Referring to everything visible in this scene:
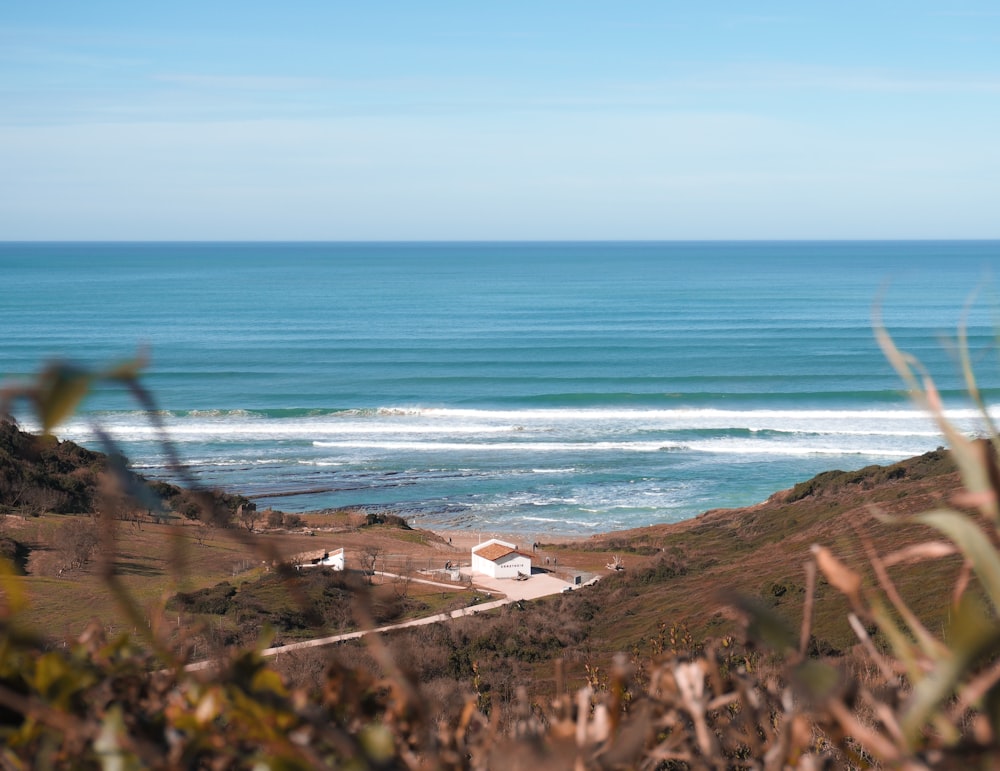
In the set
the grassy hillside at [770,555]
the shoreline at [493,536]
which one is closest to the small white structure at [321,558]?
the grassy hillside at [770,555]

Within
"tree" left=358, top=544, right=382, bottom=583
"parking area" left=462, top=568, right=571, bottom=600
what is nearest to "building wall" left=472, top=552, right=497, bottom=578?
"parking area" left=462, top=568, right=571, bottom=600

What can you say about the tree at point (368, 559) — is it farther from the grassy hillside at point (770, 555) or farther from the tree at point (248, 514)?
the grassy hillside at point (770, 555)

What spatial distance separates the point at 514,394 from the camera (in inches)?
1676

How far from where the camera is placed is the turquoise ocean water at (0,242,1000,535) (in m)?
29.8

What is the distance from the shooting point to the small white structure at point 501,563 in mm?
20547

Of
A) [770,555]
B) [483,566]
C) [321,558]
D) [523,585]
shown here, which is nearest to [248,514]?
[483,566]

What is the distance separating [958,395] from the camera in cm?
4178

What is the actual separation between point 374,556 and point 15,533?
248 inches

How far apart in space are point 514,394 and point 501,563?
2212 cm

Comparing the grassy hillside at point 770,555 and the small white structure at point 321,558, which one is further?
the small white structure at point 321,558

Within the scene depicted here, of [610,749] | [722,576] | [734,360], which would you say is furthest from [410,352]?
[610,749]

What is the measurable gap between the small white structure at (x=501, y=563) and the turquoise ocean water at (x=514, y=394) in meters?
5.18

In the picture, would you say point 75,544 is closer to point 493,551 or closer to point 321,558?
point 321,558

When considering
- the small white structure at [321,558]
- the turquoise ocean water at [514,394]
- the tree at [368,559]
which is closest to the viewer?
the small white structure at [321,558]
